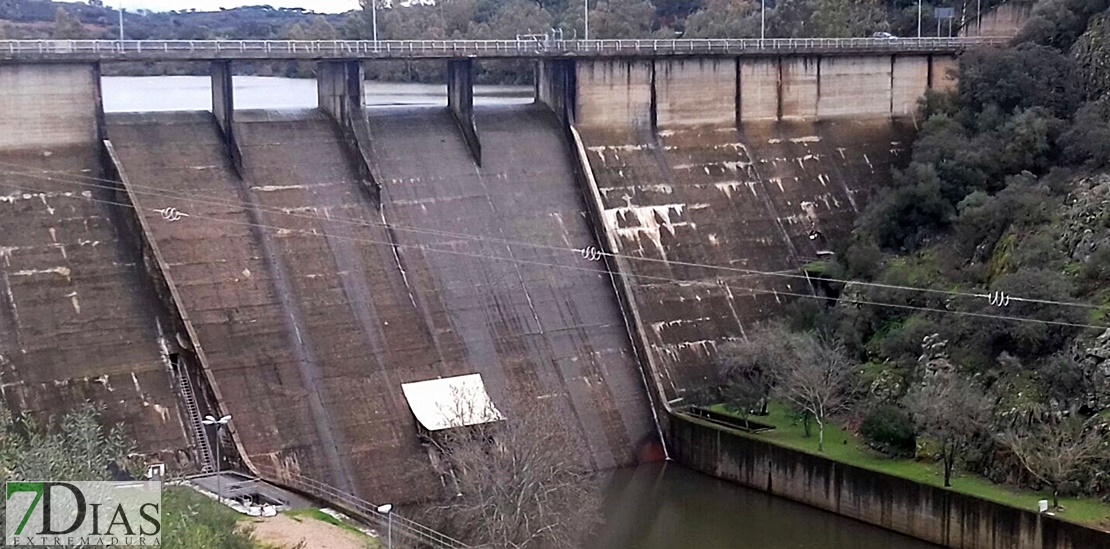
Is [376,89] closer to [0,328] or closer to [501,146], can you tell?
[501,146]

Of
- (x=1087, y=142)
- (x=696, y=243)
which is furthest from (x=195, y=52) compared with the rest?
(x=1087, y=142)

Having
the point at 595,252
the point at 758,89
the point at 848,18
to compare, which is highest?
the point at 848,18

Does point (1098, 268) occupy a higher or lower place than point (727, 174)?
lower

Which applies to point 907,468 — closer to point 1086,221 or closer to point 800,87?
point 1086,221

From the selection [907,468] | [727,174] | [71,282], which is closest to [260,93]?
[727,174]

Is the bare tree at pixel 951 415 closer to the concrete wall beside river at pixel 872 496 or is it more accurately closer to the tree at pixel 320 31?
the concrete wall beside river at pixel 872 496

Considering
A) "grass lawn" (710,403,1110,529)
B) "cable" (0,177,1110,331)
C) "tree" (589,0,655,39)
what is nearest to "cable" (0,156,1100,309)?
"cable" (0,177,1110,331)

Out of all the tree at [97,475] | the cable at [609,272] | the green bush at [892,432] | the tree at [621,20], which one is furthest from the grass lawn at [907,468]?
the tree at [621,20]

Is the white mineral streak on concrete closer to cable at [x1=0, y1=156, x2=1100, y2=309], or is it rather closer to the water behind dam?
cable at [x1=0, y1=156, x2=1100, y2=309]
